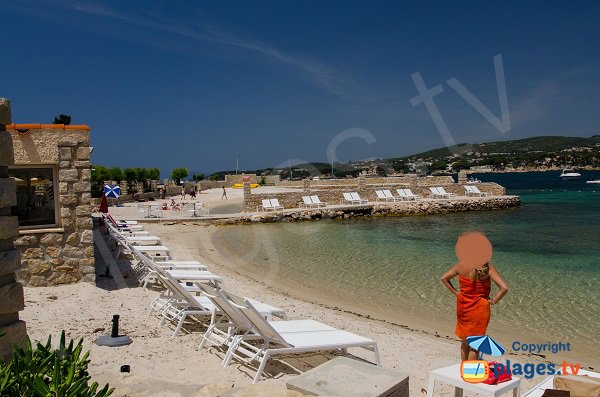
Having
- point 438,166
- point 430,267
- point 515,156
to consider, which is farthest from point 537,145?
point 430,267

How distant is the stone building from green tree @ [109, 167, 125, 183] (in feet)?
79.9

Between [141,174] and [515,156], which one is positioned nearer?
[141,174]

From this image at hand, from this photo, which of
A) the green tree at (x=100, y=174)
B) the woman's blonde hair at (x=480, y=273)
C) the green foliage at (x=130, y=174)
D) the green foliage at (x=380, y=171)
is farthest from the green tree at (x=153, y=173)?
the woman's blonde hair at (x=480, y=273)

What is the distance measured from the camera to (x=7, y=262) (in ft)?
10.8

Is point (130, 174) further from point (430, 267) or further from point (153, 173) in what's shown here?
point (430, 267)

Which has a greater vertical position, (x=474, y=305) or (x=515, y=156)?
(x=515, y=156)

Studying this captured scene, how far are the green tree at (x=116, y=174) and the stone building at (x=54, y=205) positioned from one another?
24.4m

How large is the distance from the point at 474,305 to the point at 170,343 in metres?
3.31

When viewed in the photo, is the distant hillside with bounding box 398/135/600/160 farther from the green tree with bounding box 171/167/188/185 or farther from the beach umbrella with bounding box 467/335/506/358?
the beach umbrella with bounding box 467/335/506/358

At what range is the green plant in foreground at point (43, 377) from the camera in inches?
87.6

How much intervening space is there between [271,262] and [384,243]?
4.58 m

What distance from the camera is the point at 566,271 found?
11062mm

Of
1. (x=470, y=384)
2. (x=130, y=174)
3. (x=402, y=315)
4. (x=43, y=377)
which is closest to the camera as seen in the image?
(x=43, y=377)

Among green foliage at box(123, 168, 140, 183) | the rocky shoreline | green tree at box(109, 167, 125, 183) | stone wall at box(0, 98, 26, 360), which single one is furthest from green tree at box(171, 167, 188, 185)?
stone wall at box(0, 98, 26, 360)
